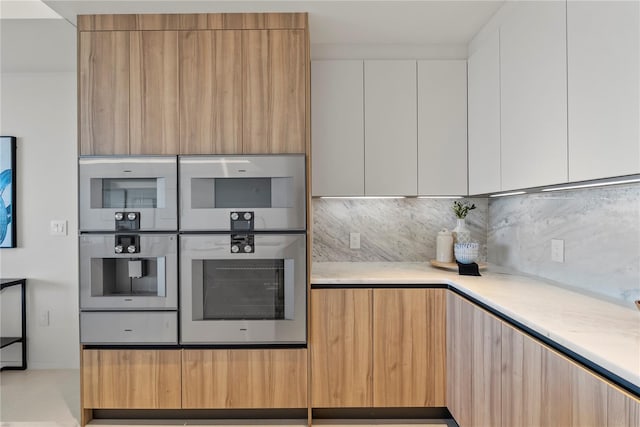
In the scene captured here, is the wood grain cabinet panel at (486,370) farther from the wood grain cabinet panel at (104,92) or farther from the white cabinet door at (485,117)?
the wood grain cabinet panel at (104,92)

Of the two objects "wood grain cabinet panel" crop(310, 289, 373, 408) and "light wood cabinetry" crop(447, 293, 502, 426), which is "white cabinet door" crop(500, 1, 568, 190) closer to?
"light wood cabinetry" crop(447, 293, 502, 426)

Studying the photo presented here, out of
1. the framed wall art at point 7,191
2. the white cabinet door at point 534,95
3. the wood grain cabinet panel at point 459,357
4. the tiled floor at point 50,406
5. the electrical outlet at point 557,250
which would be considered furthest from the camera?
the framed wall art at point 7,191

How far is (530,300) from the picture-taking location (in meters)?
1.56

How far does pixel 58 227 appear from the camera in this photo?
116 inches

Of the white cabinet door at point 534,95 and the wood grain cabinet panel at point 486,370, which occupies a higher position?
the white cabinet door at point 534,95

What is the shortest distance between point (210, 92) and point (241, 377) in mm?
1581

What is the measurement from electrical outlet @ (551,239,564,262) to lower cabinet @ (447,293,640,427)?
1.83 ft

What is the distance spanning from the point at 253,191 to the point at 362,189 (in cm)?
78

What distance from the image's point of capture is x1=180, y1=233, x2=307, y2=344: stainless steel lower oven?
206cm

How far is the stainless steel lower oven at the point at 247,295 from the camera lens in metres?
2.06

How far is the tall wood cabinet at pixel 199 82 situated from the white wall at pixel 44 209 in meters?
1.09

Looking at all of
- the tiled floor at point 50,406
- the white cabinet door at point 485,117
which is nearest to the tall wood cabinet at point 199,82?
the white cabinet door at point 485,117

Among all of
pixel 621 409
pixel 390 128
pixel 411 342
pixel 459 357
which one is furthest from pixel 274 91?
pixel 621 409

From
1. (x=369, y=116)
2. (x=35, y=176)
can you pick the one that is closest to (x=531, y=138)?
(x=369, y=116)
